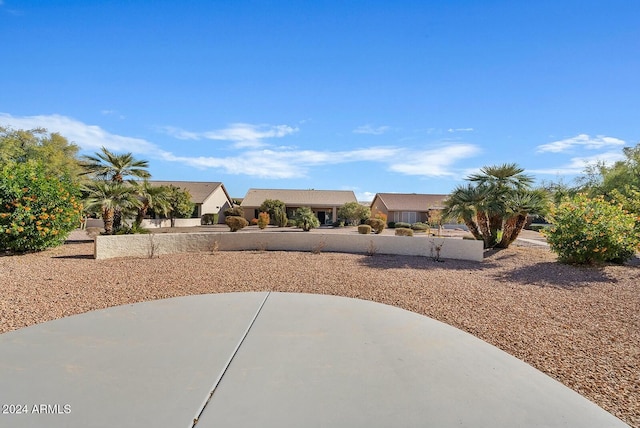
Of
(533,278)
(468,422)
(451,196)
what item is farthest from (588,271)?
(468,422)

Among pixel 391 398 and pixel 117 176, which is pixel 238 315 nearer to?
pixel 391 398

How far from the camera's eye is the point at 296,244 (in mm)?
14516

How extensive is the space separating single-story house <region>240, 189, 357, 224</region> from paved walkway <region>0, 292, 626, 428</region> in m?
37.4

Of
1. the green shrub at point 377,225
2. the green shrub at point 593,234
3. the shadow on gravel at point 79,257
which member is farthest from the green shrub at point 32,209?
the green shrub at point 377,225

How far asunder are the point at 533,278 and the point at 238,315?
30.1 ft

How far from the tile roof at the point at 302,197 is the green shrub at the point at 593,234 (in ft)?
98.9

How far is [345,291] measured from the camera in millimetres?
7500

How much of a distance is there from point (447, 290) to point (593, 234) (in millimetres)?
7081

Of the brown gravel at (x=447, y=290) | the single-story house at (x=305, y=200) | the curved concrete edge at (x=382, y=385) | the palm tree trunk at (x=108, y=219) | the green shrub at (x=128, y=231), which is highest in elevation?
the single-story house at (x=305, y=200)

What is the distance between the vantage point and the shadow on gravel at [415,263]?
36.8ft

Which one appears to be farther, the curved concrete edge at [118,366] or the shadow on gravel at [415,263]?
the shadow on gravel at [415,263]

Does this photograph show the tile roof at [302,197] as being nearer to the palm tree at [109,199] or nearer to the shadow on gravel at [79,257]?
the palm tree at [109,199]

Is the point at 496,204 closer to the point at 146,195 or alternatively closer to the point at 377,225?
the point at 377,225

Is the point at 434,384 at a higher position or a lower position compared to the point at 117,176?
lower
